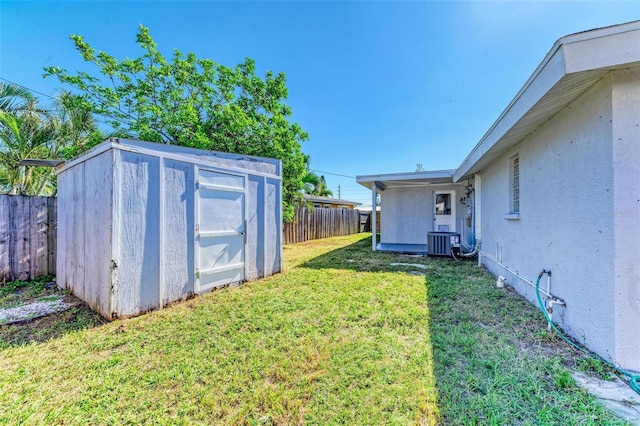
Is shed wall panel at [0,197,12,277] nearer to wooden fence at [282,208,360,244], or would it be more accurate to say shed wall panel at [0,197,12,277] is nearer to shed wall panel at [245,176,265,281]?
shed wall panel at [245,176,265,281]

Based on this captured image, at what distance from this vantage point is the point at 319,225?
14188 millimetres

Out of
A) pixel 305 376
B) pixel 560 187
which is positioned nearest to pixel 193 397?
pixel 305 376

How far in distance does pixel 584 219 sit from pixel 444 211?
7662mm

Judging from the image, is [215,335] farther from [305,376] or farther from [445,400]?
[445,400]

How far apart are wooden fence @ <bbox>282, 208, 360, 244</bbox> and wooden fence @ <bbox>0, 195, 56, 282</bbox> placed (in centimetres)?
760

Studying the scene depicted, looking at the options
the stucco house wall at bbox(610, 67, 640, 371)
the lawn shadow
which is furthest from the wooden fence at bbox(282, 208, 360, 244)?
the stucco house wall at bbox(610, 67, 640, 371)

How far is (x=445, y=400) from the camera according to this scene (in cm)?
183

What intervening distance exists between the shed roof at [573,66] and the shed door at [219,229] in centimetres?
442

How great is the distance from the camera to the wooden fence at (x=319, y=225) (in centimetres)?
1220

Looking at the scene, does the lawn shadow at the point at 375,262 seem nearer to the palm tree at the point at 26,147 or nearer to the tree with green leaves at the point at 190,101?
the tree with green leaves at the point at 190,101

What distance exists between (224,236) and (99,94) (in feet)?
20.8

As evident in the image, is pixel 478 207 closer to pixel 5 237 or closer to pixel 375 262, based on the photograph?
pixel 375 262

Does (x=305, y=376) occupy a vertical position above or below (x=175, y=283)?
below

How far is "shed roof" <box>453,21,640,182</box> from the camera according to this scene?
1948mm
